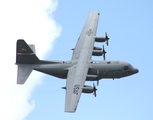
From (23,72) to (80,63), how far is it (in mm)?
11219

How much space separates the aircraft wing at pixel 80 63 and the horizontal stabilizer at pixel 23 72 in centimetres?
827

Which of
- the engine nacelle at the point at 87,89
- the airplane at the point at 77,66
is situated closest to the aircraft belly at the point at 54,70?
the airplane at the point at 77,66

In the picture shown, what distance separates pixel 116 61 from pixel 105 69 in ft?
9.44

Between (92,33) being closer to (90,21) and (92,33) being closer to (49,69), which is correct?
(90,21)

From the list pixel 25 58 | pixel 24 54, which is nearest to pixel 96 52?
pixel 25 58

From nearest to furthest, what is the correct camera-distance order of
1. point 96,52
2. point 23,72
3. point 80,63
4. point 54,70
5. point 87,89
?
→ point 87,89 → point 80,63 → point 23,72 → point 54,70 → point 96,52

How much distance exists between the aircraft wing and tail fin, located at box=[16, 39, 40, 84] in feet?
26.7

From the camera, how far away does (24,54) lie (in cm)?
8350

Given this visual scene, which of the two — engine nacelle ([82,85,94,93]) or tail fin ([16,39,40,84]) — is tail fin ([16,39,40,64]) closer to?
tail fin ([16,39,40,84])

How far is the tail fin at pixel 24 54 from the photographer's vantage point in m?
82.8

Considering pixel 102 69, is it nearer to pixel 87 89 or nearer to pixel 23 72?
pixel 87 89

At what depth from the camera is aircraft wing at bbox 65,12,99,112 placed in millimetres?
72125

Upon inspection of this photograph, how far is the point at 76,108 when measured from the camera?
228 feet

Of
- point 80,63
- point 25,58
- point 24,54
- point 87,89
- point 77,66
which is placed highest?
point 24,54
